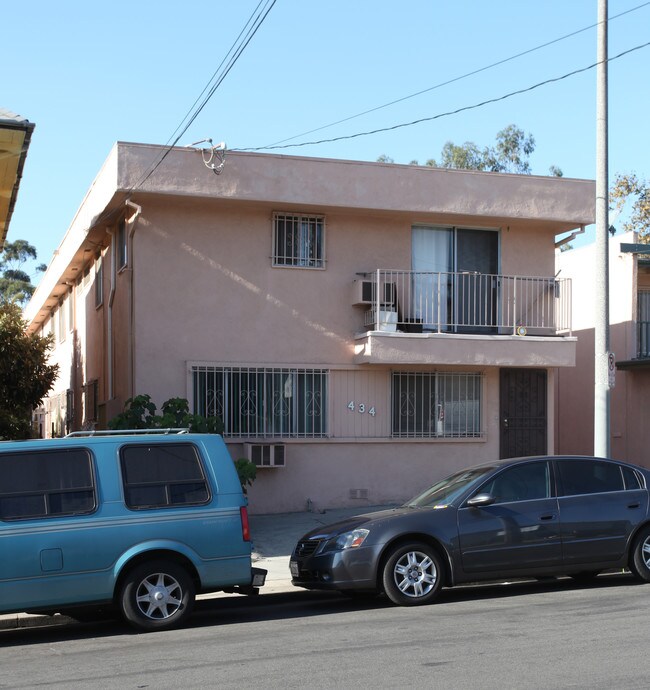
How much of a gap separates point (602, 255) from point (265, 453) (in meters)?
6.35

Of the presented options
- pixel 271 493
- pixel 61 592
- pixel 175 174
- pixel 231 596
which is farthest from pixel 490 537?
pixel 175 174


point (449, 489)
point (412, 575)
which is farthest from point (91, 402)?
A: point (412, 575)

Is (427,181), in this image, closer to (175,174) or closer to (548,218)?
(548,218)

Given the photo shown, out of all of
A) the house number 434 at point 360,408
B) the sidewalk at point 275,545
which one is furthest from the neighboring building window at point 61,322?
the sidewalk at point 275,545

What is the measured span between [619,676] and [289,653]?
2523 mm

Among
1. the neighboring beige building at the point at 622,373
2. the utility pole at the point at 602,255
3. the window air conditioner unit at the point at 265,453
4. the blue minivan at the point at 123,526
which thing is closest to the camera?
the blue minivan at the point at 123,526

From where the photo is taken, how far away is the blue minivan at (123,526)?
857 cm

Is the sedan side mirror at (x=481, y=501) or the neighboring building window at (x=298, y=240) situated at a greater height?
the neighboring building window at (x=298, y=240)

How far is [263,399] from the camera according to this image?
55.7ft

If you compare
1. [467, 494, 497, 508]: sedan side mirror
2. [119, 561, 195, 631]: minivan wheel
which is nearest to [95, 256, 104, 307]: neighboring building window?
[467, 494, 497, 508]: sedan side mirror

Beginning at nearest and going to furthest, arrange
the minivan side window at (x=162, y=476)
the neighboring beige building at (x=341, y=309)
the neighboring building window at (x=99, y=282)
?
1. the minivan side window at (x=162, y=476)
2. the neighboring beige building at (x=341, y=309)
3. the neighboring building window at (x=99, y=282)

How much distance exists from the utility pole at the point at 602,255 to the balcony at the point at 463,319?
395cm

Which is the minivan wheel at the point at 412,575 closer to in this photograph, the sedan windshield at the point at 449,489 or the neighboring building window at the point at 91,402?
the sedan windshield at the point at 449,489

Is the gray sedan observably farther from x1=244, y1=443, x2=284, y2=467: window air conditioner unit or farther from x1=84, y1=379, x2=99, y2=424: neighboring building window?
x1=84, y1=379, x2=99, y2=424: neighboring building window
